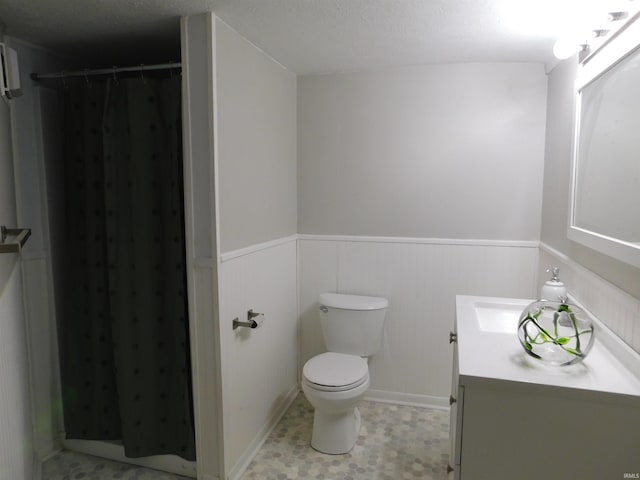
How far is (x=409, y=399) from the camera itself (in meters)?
2.76

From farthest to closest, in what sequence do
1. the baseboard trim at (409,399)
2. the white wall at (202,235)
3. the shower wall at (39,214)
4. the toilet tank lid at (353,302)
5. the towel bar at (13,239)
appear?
the baseboard trim at (409,399), the toilet tank lid at (353,302), the shower wall at (39,214), the white wall at (202,235), the towel bar at (13,239)

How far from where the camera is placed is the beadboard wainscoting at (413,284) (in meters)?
2.54

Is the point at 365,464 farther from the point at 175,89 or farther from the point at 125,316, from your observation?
the point at 175,89

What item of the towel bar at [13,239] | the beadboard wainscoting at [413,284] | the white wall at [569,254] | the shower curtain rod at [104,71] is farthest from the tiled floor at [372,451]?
the shower curtain rod at [104,71]

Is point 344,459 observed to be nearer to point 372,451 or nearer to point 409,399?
point 372,451

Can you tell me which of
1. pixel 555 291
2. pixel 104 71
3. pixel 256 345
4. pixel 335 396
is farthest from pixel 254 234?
pixel 555 291

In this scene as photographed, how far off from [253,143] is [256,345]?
1098mm

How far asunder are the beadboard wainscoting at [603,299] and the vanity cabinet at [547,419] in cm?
7

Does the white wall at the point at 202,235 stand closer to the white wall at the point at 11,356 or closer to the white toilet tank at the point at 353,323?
the white wall at the point at 11,356

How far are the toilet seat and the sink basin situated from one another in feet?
2.42

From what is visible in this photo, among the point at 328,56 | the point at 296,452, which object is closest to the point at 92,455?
the point at 296,452

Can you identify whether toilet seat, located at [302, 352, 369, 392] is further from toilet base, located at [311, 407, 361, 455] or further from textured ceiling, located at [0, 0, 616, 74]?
textured ceiling, located at [0, 0, 616, 74]

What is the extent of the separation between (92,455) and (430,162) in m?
2.57

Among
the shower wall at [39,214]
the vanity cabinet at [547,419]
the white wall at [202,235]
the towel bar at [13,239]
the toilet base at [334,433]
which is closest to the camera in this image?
the vanity cabinet at [547,419]
